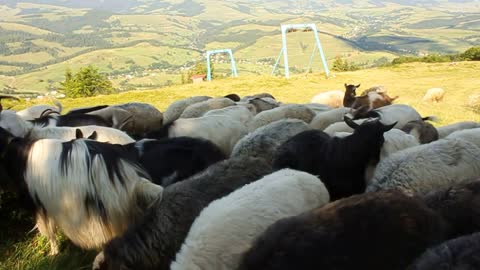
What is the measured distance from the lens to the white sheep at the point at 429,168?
15.9 ft

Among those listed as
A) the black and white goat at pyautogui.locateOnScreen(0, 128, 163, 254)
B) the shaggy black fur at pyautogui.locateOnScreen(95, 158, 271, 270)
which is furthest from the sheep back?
the black and white goat at pyautogui.locateOnScreen(0, 128, 163, 254)

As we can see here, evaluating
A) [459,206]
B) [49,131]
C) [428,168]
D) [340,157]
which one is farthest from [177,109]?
[459,206]

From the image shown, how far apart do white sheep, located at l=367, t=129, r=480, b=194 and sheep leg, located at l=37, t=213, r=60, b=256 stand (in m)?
3.52

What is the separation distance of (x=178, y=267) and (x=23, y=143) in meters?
2.86

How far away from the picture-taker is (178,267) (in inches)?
137

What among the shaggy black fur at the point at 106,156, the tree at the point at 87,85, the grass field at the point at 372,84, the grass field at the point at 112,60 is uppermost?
the shaggy black fur at the point at 106,156

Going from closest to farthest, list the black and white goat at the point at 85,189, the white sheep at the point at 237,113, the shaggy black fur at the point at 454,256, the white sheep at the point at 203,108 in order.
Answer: the shaggy black fur at the point at 454,256 < the black and white goat at the point at 85,189 < the white sheep at the point at 237,113 < the white sheep at the point at 203,108

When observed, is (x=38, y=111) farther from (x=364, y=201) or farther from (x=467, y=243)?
(x=467, y=243)

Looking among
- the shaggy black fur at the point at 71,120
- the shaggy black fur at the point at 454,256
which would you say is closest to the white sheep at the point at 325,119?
the shaggy black fur at the point at 71,120

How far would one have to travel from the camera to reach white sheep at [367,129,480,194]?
4840 mm

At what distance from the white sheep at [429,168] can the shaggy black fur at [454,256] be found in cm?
203

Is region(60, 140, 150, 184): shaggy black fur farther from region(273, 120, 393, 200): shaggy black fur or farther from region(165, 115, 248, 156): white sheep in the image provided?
region(165, 115, 248, 156): white sheep

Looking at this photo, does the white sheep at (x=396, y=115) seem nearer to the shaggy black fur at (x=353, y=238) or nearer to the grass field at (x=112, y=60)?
the shaggy black fur at (x=353, y=238)

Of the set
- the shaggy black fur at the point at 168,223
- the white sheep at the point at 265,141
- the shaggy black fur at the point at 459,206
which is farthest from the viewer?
the white sheep at the point at 265,141
